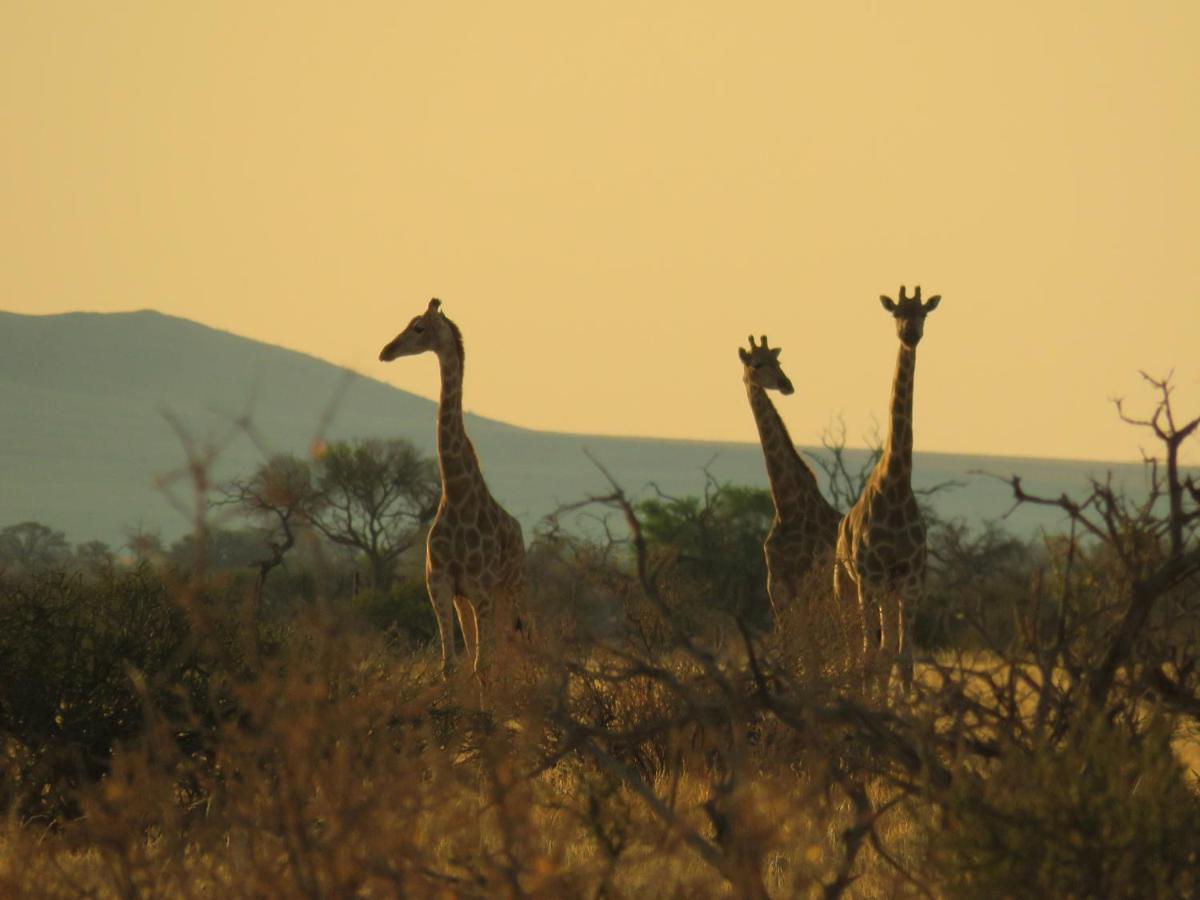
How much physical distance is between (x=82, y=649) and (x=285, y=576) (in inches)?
550

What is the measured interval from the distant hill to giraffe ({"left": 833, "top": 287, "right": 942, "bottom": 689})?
378ft

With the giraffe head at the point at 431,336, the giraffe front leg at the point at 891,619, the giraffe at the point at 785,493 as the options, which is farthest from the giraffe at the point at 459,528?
the giraffe front leg at the point at 891,619

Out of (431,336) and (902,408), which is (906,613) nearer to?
(902,408)

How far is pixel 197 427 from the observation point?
130m

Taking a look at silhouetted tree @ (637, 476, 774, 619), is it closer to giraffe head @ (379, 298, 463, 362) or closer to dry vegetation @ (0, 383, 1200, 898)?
giraffe head @ (379, 298, 463, 362)

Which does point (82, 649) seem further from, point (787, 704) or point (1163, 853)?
point (1163, 853)

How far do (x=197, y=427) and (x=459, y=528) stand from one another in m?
121

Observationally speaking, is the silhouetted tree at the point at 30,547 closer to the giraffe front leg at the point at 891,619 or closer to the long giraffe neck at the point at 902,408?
the long giraffe neck at the point at 902,408

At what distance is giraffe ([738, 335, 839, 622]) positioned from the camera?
1174cm

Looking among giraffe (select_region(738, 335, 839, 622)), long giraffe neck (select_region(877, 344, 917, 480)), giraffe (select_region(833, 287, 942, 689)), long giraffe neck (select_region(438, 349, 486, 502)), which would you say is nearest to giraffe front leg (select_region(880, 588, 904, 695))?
giraffe (select_region(833, 287, 942, 689))

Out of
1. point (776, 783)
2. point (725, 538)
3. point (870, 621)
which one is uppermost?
point (725, 538)

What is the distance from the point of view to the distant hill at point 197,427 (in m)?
137

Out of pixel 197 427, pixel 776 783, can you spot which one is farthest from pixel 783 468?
pixel 197 427

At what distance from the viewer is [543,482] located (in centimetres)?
15775
